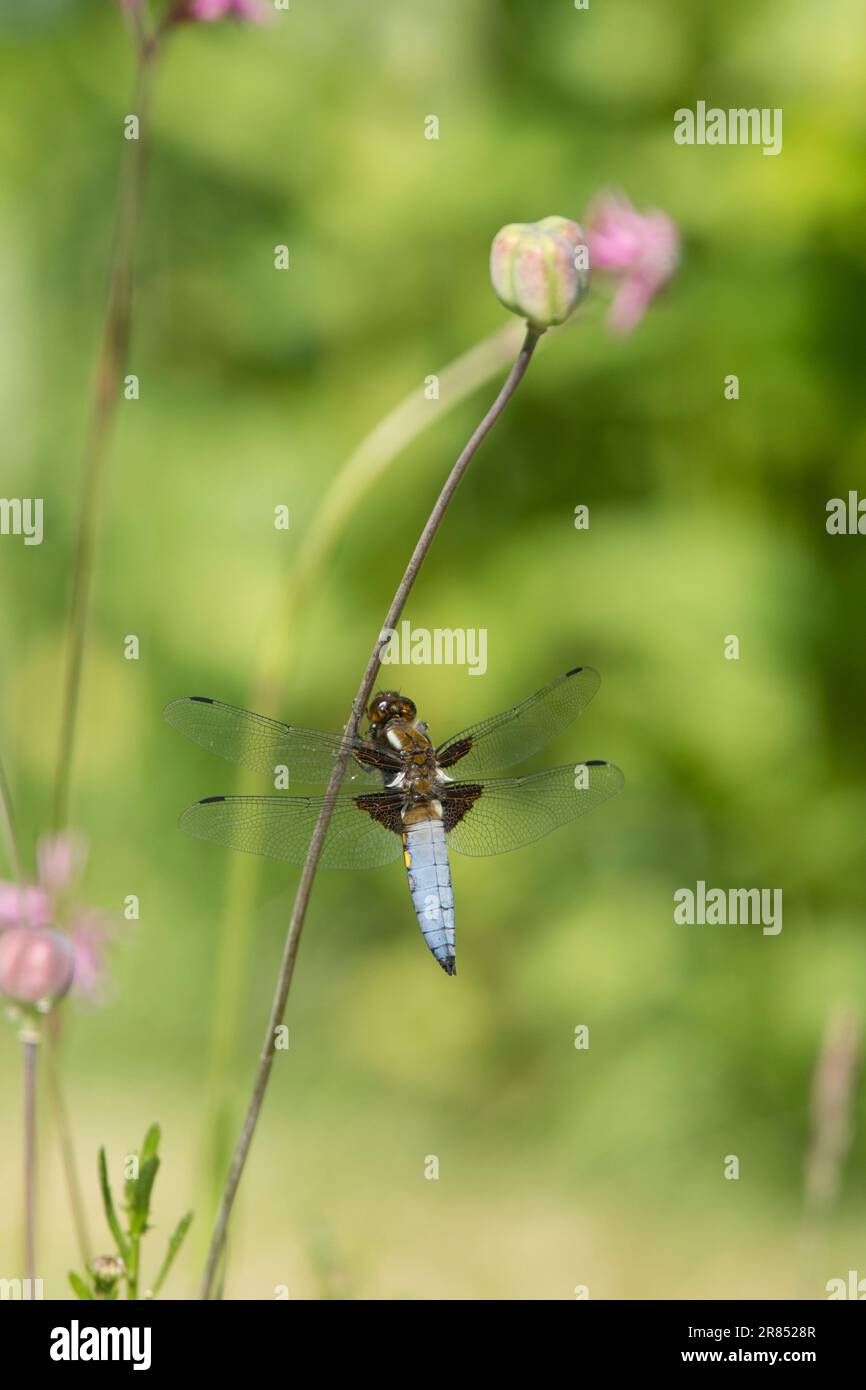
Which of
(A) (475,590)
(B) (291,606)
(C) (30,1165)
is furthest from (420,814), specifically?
(A) (475,590)

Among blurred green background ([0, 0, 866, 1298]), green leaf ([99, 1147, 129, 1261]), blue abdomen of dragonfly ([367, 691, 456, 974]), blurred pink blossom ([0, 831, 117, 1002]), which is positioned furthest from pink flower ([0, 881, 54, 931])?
blurred green background ([0, 0, 866, 1298])

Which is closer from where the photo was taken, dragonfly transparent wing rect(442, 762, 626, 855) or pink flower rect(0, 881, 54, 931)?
pink flower rect(0, 881, 54, 931)

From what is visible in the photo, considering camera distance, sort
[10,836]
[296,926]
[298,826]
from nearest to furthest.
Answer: [296,926]
[10,836]
[298,826]

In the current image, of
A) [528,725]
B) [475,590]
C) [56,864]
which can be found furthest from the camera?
[475,590]

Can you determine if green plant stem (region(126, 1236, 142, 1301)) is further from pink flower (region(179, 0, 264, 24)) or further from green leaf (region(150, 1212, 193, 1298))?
pink flower (region(179, 0, 264, 24))

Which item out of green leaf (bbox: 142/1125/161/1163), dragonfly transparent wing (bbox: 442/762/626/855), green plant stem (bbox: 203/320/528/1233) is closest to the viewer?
green leaf (bbox: 142/1125/161/1163)

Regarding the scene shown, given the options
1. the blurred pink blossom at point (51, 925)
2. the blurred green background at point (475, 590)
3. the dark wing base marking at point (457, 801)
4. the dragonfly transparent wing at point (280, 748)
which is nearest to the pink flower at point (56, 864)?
the blurred pink blossom at point (51, 925)

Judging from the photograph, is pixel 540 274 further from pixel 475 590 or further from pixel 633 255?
pixel 475 590

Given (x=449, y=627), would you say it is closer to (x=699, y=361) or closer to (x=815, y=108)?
(x=699, y=361)
